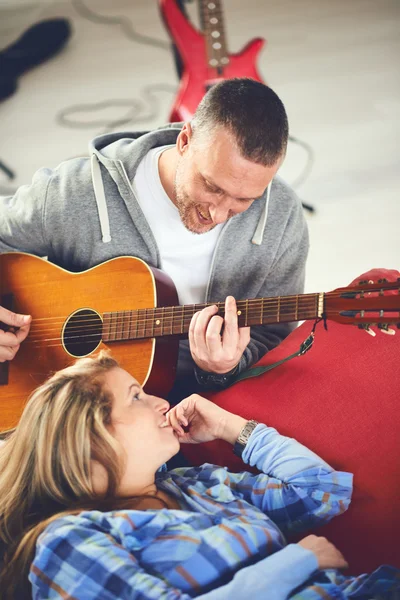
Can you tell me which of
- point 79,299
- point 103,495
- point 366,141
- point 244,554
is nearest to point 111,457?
point 103,495

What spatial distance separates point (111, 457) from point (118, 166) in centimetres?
69

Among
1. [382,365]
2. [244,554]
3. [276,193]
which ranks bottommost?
[244,554]

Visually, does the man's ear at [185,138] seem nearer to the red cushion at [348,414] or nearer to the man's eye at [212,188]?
the man's eye at [212,188]

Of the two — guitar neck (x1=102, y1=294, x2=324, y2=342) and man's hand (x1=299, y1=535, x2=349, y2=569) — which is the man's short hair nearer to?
guitar neck (x1=102, y1=294, x2=324, y2=342)

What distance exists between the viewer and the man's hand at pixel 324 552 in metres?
0.85

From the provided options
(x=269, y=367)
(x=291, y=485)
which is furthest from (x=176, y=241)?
(x=291, y=485)

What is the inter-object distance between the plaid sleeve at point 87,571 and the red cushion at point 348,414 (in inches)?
11.6

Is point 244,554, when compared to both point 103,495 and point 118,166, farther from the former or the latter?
point 118,166

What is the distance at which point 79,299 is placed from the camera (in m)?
→ 1.26

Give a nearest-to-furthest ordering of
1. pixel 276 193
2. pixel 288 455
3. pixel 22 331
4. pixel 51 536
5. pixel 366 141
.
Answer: pixel 51 536, pixel 288 455, pixel 22 331, pixel 276 193, pixel 366 141

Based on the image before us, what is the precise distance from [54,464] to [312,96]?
211cm

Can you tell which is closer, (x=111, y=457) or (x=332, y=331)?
(x=111, y=457)

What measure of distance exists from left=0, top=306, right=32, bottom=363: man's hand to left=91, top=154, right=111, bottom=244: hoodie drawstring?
243 mm

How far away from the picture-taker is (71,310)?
1.25m
